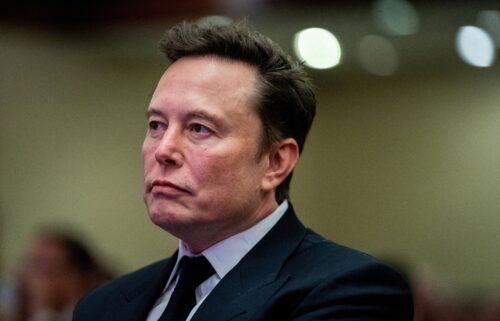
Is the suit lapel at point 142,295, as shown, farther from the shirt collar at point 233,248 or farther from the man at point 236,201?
the shirt collar at point 233,248

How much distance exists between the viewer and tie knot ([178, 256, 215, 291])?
180 cm

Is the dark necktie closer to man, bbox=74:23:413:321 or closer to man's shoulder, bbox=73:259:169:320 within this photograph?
man, bbox=74:23:413:321

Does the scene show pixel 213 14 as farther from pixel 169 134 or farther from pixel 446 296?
pixel 169 134

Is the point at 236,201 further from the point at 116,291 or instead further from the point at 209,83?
the point at 116,291

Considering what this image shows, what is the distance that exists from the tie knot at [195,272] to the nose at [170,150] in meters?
0.20

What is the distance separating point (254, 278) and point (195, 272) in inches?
5.2

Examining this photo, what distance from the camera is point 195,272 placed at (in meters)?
1.81

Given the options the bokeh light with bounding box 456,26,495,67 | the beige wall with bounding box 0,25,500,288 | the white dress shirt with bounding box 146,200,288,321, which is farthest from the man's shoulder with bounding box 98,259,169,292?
the beige wall with bounding box 0,25,500,288

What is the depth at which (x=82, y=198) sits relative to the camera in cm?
657

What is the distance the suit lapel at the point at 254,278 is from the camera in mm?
1686

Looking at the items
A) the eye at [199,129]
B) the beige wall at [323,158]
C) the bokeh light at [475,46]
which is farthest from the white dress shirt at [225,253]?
the beige wall at [323,158]

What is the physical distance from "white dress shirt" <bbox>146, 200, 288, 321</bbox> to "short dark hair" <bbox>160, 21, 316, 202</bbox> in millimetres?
103

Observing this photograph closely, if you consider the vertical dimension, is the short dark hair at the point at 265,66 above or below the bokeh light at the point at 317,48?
above

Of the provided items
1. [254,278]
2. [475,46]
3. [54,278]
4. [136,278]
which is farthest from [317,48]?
[254,278]
